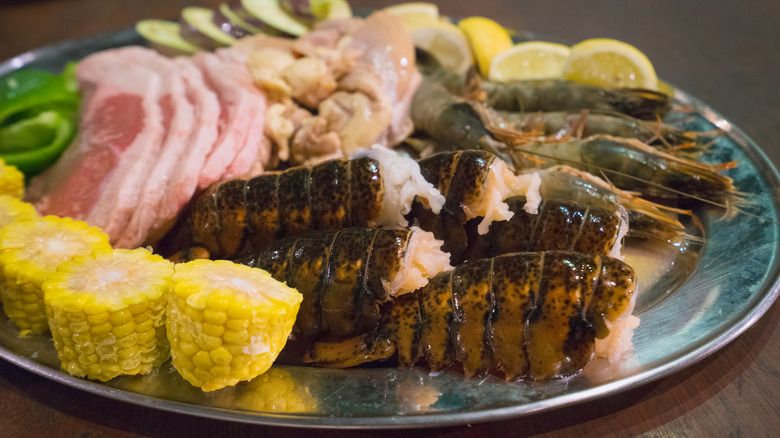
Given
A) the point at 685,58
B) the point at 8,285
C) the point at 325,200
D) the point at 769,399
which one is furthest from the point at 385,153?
the point at 685,58

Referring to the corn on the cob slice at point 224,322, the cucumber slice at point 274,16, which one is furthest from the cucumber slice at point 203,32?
the corn on the cob slice at point 224,322

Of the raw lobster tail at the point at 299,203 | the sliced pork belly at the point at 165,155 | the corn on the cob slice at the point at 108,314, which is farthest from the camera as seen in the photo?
the sliced pork belly at the point at 165,155

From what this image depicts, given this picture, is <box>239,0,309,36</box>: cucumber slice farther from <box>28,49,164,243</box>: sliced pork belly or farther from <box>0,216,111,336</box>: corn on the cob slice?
<box>0,216,111,336</box>: corn on the cob slice

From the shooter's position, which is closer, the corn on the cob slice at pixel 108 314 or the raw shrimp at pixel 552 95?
the corn on the cob slice at pixel 108 314

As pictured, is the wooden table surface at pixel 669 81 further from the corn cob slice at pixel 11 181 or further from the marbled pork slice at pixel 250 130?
the marbled pork slice at pixel 250 130

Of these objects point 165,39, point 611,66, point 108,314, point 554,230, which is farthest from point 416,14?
point 108,314
